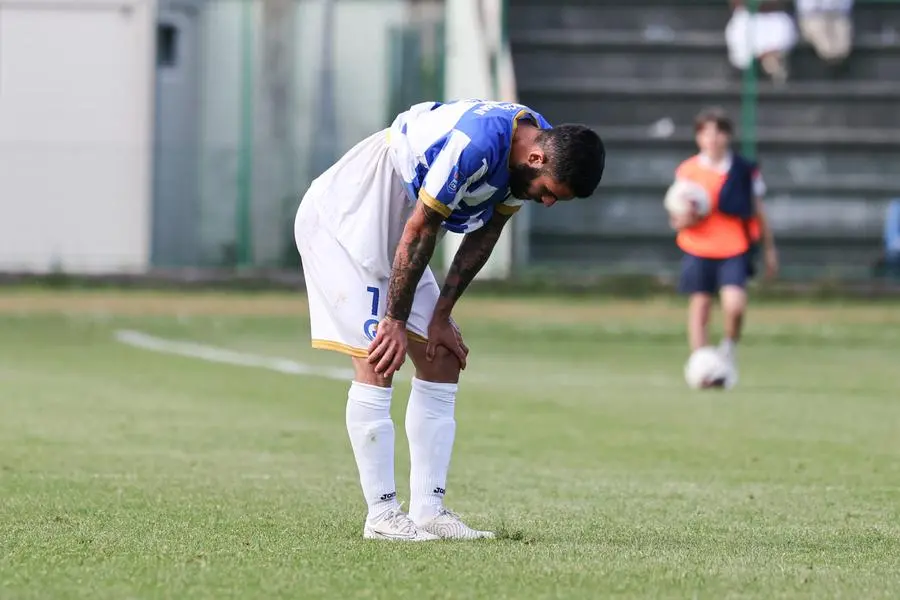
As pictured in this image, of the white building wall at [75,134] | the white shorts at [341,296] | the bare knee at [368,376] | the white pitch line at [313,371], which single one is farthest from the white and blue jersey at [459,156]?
the white building wall at [75,134]

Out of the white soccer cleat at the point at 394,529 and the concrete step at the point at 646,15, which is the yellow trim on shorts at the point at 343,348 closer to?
the white soccer cleat at the point at 394,529

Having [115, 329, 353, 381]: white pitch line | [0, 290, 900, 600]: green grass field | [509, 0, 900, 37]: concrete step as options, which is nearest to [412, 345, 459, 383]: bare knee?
[0, 290, 900, 600]: green grass field

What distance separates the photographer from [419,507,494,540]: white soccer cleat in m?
6.48

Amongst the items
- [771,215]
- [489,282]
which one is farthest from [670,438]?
[771,215]

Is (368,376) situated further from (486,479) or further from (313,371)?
(313,371)

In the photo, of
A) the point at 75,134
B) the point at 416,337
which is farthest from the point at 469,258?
the point at 75,134

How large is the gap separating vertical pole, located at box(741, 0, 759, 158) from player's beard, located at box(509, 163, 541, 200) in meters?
21.1

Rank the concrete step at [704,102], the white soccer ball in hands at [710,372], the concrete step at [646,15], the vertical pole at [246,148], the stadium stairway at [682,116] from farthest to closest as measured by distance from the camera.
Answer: the concrete step at [646,15], the concrete step at [704,102], the stadium stairway at [682,116], the vertical pole at [246,148], the white soccer ball in hands at [710,372]

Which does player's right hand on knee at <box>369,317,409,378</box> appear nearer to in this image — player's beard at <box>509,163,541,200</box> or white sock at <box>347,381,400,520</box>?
white sock at <box>347,381,400,520</box>

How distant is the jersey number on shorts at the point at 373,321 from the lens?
257 inches

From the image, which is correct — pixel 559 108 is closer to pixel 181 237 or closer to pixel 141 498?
pixel 181 237

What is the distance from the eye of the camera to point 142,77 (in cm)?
2694

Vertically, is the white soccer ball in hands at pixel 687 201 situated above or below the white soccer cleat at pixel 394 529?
above

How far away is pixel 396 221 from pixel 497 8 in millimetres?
20914
